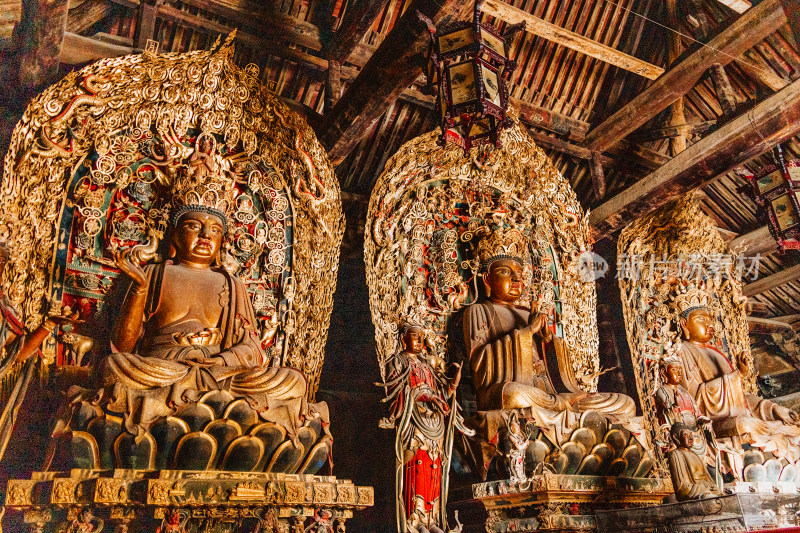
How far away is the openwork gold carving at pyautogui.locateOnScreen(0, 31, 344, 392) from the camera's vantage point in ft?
14.1

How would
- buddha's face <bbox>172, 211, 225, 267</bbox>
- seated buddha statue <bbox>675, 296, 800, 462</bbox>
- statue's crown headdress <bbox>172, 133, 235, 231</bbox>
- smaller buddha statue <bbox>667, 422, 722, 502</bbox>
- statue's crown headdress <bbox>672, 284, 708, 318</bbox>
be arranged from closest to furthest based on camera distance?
smaller buddha statue <bbox>667, 422, 722, 502</bbox> → buddha's face <bbox>172, 211, 225, 267</bbox> → statue's crown headdress <bbox>172, 133, 235, 231</bbox> → seated buddha statue <bbox>675, 296, 800, 462</bbox> → statue's crown headdress <bbox>672, 284, 708, 318</bbox>

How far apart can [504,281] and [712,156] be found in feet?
6.25

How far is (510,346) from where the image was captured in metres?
5.20

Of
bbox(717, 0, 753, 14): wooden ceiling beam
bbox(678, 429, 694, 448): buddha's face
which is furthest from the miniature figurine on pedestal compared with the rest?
bbox(717, 0, 753, 14): wooden ceiling beam

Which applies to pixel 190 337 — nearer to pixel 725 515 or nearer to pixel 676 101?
pixel 725 515

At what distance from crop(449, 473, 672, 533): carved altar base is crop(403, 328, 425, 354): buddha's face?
→ 0.98m

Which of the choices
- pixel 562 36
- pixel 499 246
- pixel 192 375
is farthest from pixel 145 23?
pixel 562 36

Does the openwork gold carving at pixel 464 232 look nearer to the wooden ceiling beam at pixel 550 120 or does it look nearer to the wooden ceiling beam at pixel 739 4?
the wooden ceiling beam at pixel 550 120

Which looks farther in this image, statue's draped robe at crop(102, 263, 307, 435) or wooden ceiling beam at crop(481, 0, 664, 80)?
wooden ceiling beam at crop(481, 0, 664, 80)

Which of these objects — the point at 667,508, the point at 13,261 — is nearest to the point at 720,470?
Result: the point at 667,508

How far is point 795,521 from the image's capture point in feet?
12.1

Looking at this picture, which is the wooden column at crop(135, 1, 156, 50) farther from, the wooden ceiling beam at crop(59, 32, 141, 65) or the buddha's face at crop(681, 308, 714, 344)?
the buddha's face at crop(681, 308, 714, 344)

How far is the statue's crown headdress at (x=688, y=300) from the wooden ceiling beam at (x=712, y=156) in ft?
3.21

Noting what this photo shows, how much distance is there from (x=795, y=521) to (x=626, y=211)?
331 centimetres
